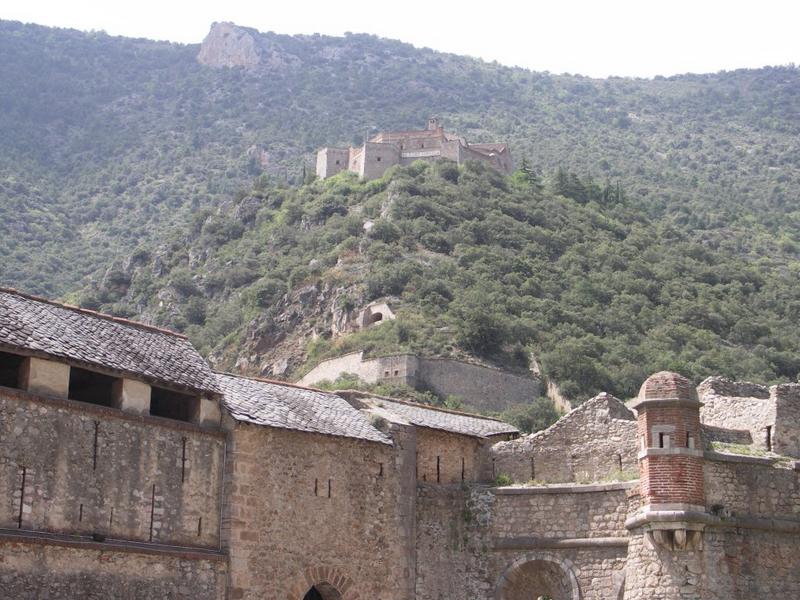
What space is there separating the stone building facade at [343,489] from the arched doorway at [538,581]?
54mm

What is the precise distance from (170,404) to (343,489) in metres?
4.53

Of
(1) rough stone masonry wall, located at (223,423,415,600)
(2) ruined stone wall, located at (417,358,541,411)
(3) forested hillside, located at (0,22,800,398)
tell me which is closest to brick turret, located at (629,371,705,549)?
(1) rough stone masonry wall, located at (223,423,415,600)

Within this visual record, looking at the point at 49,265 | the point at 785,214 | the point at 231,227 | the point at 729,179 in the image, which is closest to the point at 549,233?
the point at 231,227

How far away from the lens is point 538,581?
109 ft

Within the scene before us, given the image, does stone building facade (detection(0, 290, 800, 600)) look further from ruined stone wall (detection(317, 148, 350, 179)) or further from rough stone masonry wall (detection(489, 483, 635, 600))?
ruined stone wall (detection(317, 148, 350, 179))

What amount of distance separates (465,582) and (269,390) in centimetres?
665

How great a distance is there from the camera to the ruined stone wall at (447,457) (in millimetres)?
34719

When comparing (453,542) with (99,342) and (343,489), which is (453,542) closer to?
(343,489)

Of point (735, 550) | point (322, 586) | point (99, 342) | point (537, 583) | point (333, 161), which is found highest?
point (333, 161)

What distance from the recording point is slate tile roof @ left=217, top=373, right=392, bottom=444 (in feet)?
104

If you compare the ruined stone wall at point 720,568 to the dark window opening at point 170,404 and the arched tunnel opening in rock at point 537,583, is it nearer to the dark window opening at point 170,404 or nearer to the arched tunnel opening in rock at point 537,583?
the arched tunnel opening in rock at point 537,583

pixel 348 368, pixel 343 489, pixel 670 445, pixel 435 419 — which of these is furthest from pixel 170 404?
pixel 348 368

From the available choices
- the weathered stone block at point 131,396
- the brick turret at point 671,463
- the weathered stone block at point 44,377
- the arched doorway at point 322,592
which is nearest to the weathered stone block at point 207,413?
the weathered stone block at point 131,396

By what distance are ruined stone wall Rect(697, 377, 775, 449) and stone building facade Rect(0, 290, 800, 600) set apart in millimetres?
56
